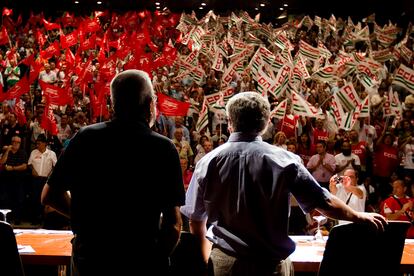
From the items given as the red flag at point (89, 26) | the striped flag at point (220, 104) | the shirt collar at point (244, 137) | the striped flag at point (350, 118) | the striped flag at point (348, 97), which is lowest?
the striped flag at point (350, 118)

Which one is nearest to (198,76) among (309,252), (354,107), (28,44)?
(354,107)

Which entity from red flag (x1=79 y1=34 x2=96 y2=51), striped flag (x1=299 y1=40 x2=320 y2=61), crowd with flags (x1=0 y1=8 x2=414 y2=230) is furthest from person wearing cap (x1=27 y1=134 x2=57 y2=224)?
red flag (x1=79 y1=34 x2=96 y2=51)

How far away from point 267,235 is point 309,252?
46.9 inches

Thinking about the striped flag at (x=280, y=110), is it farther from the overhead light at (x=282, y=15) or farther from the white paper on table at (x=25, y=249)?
the overhead light at (x=282, y=15)

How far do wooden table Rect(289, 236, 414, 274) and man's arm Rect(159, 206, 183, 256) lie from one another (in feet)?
3.94

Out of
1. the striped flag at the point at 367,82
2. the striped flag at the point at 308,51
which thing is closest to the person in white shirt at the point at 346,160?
the striped flag at the point at 367,82

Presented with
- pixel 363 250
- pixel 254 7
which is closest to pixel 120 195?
pixel 363 250

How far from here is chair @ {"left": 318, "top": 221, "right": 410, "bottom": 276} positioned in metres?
3.16

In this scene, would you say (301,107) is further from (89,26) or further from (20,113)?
(89,26)

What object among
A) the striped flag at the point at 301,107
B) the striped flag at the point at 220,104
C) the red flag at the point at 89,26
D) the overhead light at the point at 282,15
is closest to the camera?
the striped flag at the point at 301,107

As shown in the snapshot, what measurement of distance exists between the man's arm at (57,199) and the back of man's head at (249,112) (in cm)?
87

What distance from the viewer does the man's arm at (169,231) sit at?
2723mm

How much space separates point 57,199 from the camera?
278 centimetres

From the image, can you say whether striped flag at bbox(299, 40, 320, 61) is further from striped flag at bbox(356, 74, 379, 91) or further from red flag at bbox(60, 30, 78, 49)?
red flag at bbox(60, 30, 78, 49)
